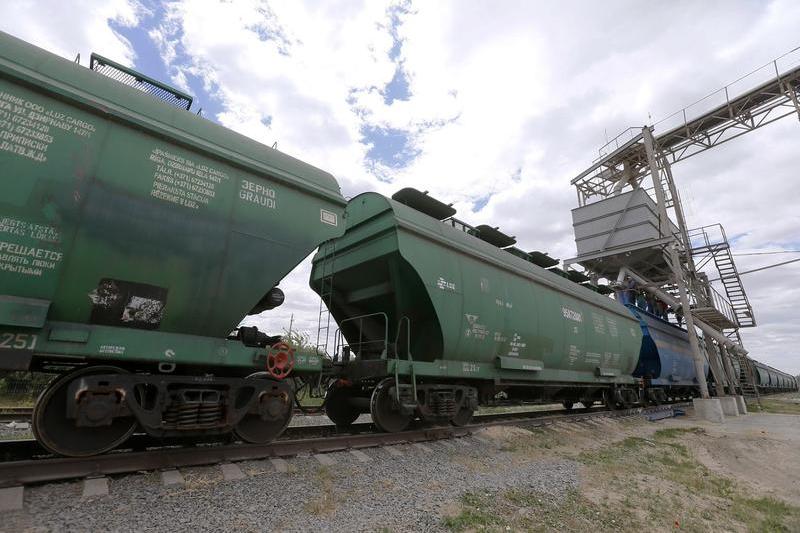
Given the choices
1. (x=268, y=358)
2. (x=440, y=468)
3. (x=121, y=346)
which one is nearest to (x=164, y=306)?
(x=121, y=346)

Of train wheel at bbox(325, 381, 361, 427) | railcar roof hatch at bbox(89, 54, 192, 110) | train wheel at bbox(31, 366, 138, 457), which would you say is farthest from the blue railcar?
railcar roof hatch at bbox(89, 54, 192, 110)

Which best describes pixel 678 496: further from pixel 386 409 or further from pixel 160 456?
pixel 160 456

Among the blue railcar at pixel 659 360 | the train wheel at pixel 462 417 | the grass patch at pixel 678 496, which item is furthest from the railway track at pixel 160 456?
the blue railcar at pixel 659 360

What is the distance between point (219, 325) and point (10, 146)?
7.69 ft

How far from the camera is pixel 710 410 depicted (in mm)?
13711

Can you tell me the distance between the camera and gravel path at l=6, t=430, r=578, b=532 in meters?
2.95

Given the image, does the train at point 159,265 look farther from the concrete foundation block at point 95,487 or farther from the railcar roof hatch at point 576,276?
the railcar roof hatch at point 576,276

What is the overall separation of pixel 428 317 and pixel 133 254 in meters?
4.46

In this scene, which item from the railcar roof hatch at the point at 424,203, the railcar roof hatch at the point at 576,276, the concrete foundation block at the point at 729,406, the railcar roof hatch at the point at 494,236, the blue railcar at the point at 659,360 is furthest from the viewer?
the concrete foundation block at the point at 729,406

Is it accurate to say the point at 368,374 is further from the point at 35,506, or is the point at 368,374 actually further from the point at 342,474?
the point at 35,506

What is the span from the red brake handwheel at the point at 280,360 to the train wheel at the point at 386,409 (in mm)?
1847

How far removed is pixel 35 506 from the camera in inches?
116

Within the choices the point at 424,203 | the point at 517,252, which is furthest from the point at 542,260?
the point at 424,203

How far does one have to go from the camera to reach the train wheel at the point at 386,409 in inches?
243
